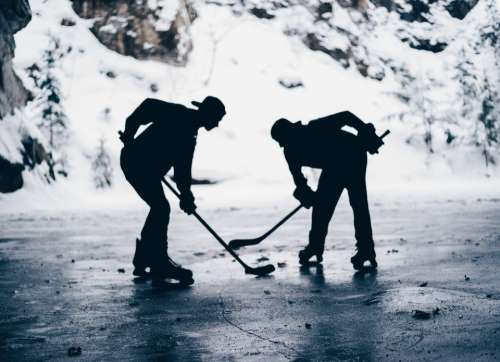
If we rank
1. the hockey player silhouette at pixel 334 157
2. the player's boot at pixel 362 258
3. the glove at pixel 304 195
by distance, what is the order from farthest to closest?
1. the glove at pixel 304 195
2. the hockey player silhouette at pixel 334 157
3. the player's boot at pixel 362 258

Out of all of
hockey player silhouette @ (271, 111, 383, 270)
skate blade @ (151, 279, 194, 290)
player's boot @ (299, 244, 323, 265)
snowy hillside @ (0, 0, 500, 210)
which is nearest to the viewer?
skate blade @ (151, 279, 194, 290)

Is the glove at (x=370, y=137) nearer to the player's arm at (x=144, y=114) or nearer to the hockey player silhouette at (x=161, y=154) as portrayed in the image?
the hockey player silhouette at (x=161, y=154)

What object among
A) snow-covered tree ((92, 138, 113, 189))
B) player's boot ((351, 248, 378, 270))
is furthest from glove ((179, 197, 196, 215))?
snow-covered tree ((92, 138, 113, 189))

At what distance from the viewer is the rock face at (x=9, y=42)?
2408 centimetres

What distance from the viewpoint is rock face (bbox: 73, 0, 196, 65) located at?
46.7 meters

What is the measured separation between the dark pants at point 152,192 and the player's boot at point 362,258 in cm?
189

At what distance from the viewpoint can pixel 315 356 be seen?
10.6ft

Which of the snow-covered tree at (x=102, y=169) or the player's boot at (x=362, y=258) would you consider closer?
the player's boot at (x=362, y=258)

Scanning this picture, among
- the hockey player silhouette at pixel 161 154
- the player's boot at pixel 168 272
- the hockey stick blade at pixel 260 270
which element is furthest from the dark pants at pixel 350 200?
the player's boot at pixel 168 272

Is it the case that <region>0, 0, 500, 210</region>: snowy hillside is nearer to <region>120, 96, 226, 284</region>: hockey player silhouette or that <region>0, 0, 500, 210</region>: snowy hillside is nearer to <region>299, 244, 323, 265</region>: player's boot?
<region>299, 244, 323, 265</region>: player's boot

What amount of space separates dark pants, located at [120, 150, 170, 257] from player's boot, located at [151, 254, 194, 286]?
0.32 ft

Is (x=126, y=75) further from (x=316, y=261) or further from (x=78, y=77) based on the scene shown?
(x=316, y=261)

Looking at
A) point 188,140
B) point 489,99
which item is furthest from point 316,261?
point 489,99

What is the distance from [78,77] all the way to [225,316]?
42.5 meters
